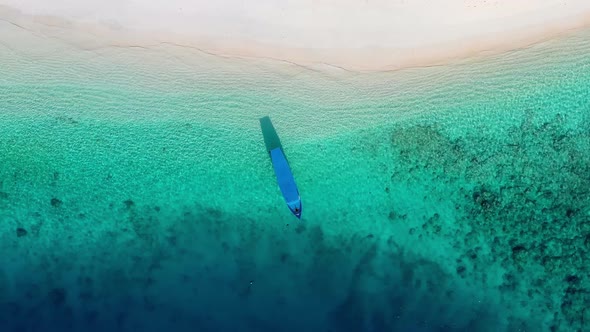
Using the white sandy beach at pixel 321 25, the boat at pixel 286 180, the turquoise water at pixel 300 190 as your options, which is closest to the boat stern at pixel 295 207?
the boat at pixel 286 180

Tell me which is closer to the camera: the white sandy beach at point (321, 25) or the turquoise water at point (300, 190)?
the turquoise water at point (300, 190)

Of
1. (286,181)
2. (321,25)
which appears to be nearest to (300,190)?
(286,181)

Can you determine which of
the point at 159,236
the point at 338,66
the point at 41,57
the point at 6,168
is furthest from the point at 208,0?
the point at 6,168

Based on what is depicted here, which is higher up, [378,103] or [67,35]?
[67,35]

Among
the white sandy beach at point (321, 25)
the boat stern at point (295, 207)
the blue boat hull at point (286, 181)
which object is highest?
the white sandy beach at point (321, 25)

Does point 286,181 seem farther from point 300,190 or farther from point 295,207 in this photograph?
point 295,207

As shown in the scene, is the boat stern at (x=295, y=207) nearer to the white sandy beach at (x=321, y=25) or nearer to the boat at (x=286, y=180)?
the boat at (x=286, y=180)

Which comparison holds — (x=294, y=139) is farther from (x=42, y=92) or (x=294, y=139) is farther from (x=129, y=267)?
(x=42, y=92)
